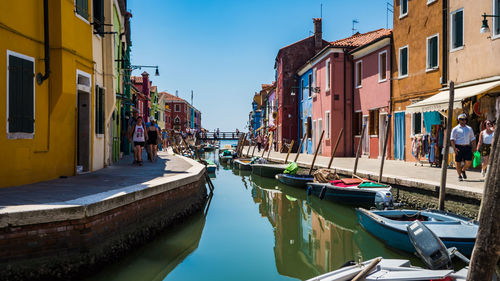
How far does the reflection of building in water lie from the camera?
271 inches

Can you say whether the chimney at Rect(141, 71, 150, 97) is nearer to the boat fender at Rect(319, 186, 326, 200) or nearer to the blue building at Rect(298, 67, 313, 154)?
the blue building at Rect(298, 67, 313, 154)

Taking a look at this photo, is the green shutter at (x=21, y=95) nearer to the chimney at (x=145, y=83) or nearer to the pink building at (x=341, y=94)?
the pink building at (x=341, y=94)

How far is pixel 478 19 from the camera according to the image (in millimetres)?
12828

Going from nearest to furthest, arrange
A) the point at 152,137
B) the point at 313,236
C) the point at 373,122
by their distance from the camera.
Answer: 1. the point at 313,236
2. the point at 152,137
3. the point at 373,122

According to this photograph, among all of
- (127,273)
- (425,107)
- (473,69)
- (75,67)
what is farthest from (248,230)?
(473,69)

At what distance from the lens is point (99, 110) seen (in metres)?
11.7

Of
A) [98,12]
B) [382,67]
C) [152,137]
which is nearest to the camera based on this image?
[98,12]

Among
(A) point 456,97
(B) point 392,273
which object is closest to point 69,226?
(B) point 392,273

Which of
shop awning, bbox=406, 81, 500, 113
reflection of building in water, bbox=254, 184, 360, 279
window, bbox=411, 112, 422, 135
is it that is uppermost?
shop awning, bbox=406, 81, 500, 113

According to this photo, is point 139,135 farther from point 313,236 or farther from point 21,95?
point 313,236

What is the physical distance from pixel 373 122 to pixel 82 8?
14.9 meters

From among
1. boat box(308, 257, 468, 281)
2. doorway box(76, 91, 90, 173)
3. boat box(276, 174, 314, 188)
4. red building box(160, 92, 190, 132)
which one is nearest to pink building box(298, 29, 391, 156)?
boat box(276, 174, 314, 188)

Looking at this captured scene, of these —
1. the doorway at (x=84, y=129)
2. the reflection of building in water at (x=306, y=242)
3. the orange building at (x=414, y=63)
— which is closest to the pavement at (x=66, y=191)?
the doorway at (x=84, y=129)

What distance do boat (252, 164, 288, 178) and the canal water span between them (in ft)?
21.3
